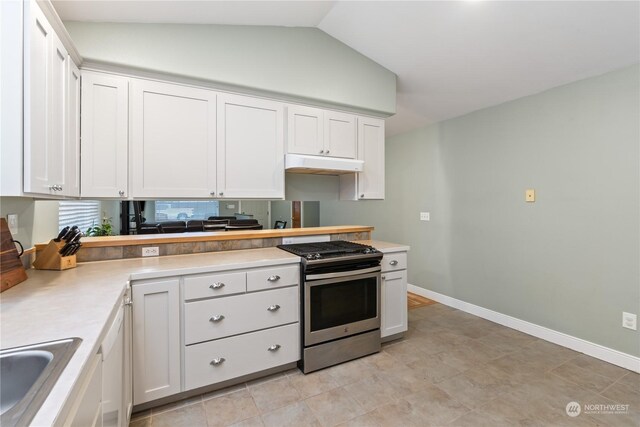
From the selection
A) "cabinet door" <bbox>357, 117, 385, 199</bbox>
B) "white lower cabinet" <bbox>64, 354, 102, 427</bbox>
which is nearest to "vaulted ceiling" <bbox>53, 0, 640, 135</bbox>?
"cabinet door" <bbox>357, 117, 385, 199</bbox>

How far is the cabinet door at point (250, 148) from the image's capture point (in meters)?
2.52

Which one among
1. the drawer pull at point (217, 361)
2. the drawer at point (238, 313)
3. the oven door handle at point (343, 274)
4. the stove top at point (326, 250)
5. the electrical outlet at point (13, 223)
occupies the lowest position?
the drawer pull at point (217, 361)

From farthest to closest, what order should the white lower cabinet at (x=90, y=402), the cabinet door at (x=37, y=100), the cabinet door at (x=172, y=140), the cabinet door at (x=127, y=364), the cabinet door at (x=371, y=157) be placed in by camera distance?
1. the cabinet door at (x=371, y=157)
2. the cabinet door at (x=172, y=140)
3. the cabinet door at (x=127, y=364)
4. the cabinet door at (x=37, y=100)
5. the white lower cabinet at (x=90, y=402)

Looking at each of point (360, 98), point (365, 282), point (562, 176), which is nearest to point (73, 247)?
point (365, 282)

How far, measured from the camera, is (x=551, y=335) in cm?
289

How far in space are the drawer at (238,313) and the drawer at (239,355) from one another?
6cm

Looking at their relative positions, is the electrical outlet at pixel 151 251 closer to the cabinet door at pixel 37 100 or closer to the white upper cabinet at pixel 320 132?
the cabinet door at pixel 37 100

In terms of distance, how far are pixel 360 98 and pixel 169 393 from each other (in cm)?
292

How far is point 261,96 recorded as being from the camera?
8.71 feet

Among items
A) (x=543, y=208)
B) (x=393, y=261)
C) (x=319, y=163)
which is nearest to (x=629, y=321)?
(x=543, y=208)

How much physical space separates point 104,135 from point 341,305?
2182 millimetres

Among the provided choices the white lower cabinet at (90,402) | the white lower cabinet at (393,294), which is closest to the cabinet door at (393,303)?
the white lower cabinet at (393,294)

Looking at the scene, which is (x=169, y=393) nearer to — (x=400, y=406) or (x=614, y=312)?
(x=400, y=406)

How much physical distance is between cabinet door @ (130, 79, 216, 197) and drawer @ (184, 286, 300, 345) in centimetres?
93
